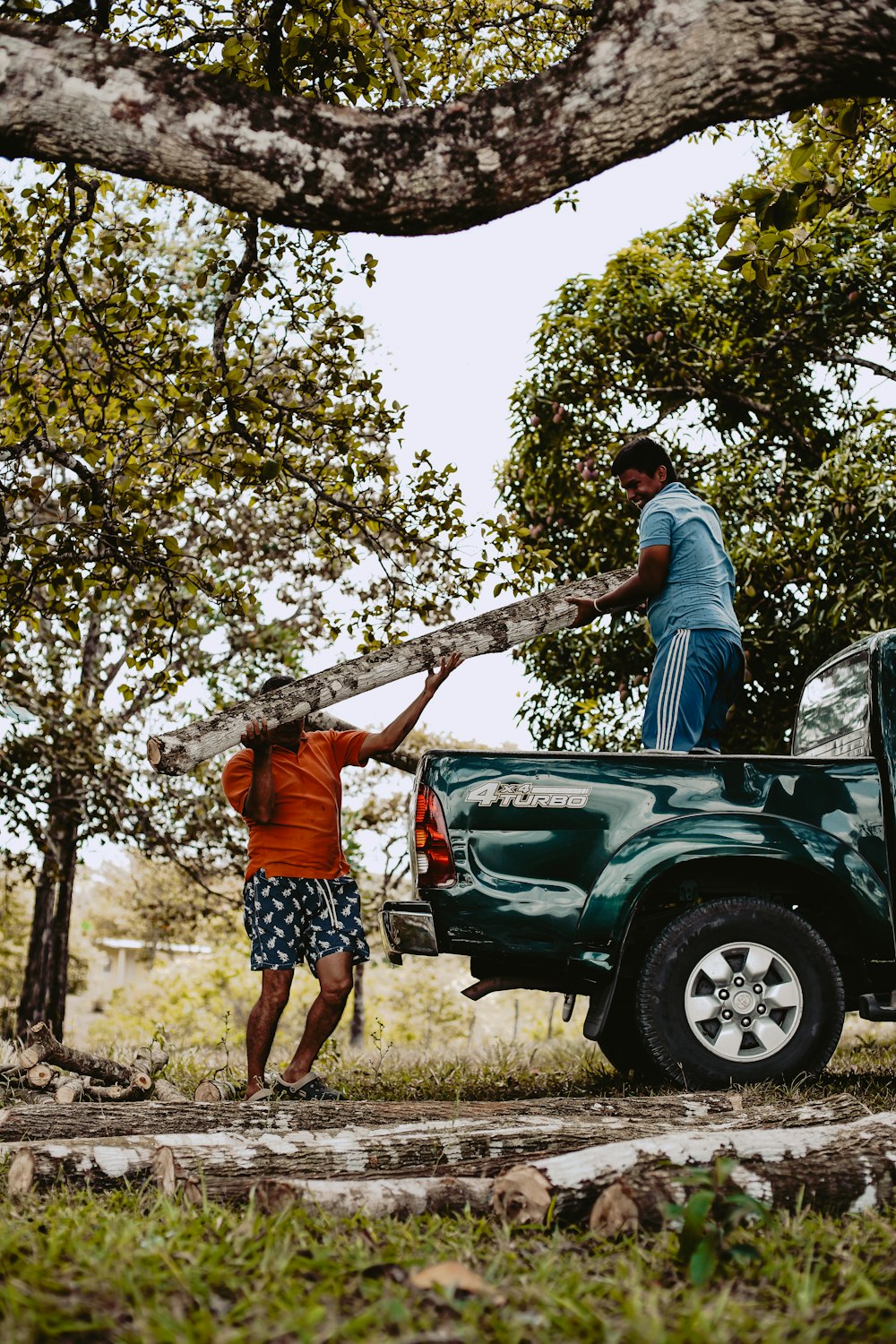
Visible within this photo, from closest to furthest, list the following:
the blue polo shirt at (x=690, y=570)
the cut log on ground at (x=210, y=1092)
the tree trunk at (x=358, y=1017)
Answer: the blue polo shirt at (x=690, y=570)
the cut log on ground at (x=210, y=1092)
the tree trunk at (x=358, y=1017)

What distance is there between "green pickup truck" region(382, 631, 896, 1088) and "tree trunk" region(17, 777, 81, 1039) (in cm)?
1013

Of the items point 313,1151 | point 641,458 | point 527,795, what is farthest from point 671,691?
point 313,1151

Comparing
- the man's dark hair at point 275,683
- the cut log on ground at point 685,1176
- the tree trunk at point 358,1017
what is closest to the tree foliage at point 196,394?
the man's dark hair at point 275,683

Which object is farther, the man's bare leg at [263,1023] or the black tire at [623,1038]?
the black tire at [623,1038]

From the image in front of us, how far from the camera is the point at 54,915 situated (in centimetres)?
1510

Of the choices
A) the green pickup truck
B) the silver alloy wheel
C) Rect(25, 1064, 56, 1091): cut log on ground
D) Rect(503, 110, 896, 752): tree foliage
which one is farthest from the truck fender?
Rect(503, 110, 896, 752): tree foliage

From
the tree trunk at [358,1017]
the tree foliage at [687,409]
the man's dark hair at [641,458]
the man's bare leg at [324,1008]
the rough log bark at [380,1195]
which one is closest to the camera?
the rough log bark at [380,1195]

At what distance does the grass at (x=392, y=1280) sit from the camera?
7.30ft

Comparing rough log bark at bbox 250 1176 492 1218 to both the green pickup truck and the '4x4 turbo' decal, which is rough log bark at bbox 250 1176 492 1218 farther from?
the '4x4 turbo' decal

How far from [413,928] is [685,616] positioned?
208 cm

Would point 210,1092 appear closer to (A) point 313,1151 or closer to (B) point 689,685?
(A) point 313,1151

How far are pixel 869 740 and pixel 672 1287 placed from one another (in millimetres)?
3201

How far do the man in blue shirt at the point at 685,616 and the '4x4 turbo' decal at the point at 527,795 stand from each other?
0.85 m

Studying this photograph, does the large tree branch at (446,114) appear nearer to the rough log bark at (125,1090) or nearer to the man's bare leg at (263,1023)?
the man's bare leg at (263,1023)
